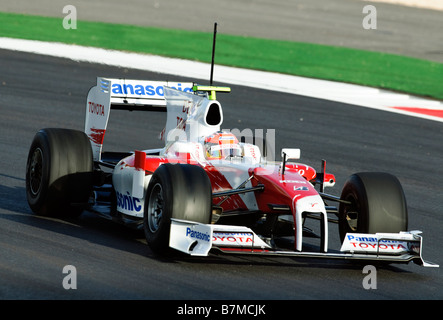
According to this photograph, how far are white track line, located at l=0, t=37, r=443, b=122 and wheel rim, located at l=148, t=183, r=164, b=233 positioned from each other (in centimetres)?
1216

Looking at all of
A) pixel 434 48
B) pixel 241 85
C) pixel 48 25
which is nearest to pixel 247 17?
pixel 434 48

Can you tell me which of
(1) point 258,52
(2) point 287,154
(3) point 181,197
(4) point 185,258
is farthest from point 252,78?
Answer: (3) point 181,197

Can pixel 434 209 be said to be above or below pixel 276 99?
below

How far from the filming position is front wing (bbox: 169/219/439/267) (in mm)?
8219

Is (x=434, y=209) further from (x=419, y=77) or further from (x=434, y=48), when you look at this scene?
(x=434, y=48)

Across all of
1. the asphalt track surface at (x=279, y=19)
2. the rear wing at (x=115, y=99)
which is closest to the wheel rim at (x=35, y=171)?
the rear wing at (x=115, y=99)

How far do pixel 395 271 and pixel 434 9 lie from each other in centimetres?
3572

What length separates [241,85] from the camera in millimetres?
21391

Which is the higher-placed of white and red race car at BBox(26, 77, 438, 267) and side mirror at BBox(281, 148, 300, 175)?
side mirror at BBox(281, 148, 300, 175)

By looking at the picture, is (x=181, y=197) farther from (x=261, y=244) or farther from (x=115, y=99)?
(x=115, y=99)

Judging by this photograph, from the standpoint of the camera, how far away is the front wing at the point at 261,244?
27.0ft

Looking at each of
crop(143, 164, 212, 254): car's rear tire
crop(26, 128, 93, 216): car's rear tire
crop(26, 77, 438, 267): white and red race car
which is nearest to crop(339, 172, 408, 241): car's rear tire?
crop(26, 77, 438, 267): white and red race car

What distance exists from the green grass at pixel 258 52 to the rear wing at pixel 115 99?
12263 millimetres

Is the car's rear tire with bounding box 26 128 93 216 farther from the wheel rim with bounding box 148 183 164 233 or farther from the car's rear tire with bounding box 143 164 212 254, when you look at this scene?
the car's rear tire with bounding box 143 164 212 254
